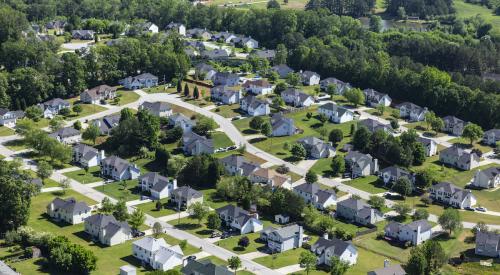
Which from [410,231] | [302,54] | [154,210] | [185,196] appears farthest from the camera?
[302,54]

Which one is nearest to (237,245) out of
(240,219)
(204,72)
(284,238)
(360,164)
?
(240,219)

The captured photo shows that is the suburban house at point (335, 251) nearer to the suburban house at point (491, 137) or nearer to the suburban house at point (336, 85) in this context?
the suburban house at point (491, 137)

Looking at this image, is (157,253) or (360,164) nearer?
(157,253)

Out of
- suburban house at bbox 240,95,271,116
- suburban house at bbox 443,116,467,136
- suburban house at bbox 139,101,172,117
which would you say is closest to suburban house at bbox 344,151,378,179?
suburban house at bbox 443,116,467,136

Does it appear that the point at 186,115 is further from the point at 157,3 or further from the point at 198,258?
the point at 157,3

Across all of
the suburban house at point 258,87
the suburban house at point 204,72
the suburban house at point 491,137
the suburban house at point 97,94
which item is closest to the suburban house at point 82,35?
the suburban house at point 204,72

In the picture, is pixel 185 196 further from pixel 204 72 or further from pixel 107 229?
pixel 204 72
